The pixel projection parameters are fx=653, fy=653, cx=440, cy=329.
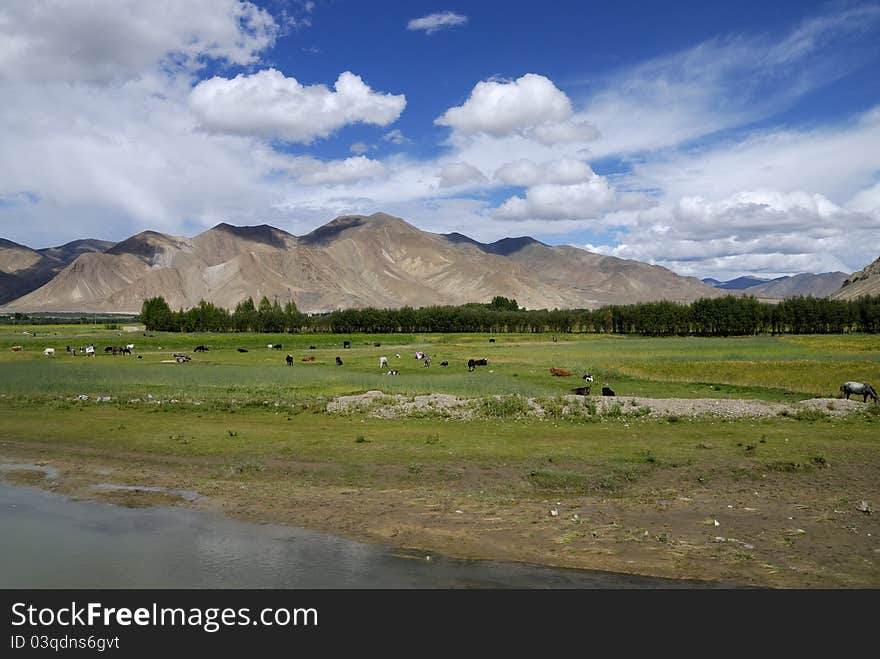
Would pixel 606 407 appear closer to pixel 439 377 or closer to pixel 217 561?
pixel 439 377

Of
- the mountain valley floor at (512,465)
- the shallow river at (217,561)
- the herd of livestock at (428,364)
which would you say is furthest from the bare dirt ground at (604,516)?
the herd of livestock at (428,364)

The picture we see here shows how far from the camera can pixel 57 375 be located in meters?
51.3

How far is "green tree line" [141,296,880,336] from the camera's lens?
485ft

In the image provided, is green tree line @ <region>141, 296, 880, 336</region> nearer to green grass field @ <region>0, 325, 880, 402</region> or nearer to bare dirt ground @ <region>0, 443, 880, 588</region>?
green grass field @ <region>0, 325, 880, 402</region>

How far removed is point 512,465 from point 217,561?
34.7ft

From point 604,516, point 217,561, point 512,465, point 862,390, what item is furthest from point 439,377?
point 217,561

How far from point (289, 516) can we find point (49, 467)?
37.9 feet

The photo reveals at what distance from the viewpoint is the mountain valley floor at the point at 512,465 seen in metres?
14.1

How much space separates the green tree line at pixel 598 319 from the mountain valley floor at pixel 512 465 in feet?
365

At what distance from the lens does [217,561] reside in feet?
43.5

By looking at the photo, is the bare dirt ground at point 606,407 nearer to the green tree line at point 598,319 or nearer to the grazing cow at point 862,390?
the grazing cow at point 862,390

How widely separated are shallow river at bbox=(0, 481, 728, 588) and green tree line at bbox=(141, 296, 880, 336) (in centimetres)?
14554
